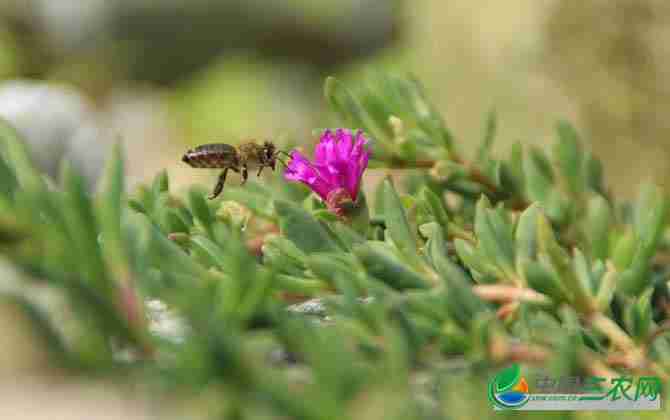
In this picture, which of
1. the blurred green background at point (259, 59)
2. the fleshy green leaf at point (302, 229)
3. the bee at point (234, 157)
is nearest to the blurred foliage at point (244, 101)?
the blurred green background at point (259, 59)

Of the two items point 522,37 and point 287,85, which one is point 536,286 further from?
point 287,85

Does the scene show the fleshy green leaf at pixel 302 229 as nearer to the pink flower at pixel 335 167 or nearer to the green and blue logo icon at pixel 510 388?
the pink flower at pixel 335 167

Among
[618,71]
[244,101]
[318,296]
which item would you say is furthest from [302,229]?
[244,101]

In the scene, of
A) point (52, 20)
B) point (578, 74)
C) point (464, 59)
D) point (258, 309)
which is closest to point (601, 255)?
point (258, 309)

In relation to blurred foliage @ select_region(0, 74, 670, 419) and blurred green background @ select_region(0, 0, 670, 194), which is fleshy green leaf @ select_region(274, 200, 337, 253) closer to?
blurred foliage @ select_region(0, 74, 670, 419)

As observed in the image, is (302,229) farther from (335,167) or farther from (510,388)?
(510,388)

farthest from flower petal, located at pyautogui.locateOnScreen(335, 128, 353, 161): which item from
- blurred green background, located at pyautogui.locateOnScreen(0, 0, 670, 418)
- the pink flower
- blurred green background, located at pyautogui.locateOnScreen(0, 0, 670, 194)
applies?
blurred green background, located at pyautogui.locateOnScreen(0, 0, 670, 194)
